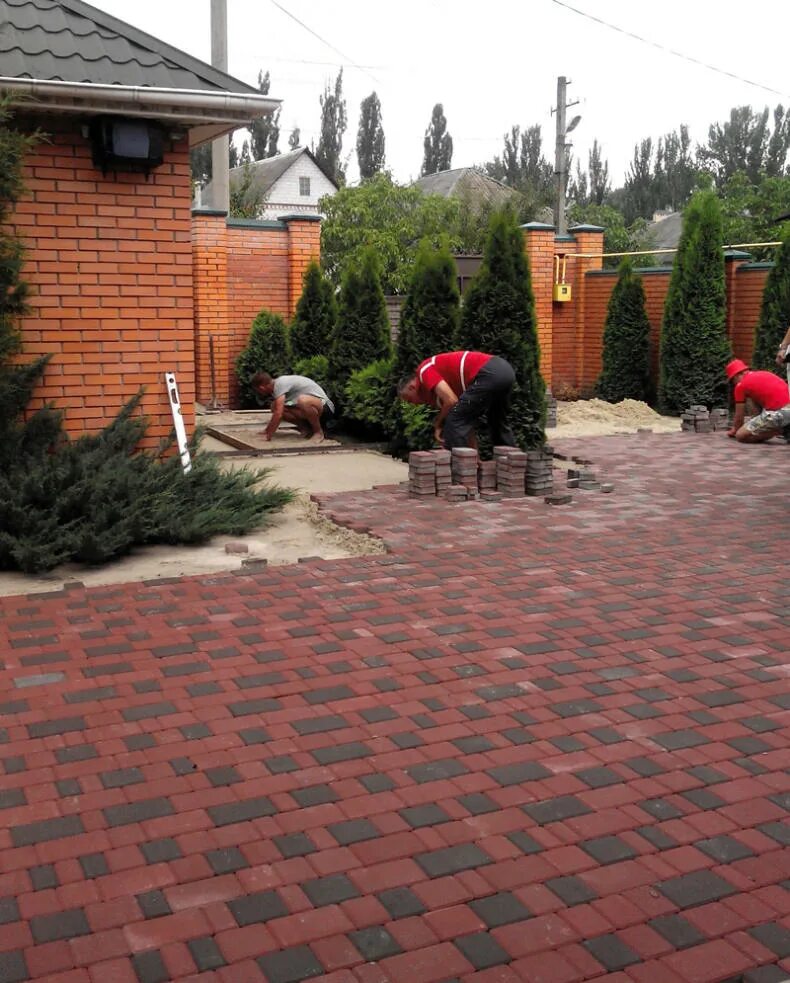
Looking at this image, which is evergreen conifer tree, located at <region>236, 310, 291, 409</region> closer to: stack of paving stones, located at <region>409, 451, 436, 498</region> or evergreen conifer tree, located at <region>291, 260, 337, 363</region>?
evergreen conifer tree, located at <region>291, 260, 337, 363</region>

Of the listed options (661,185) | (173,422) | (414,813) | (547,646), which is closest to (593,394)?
(173,422)

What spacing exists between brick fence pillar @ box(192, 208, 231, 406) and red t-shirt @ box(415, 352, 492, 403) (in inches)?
279

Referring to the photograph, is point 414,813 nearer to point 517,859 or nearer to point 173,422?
point 517,859

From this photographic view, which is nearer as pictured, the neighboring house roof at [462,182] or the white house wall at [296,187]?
the neighboring house roof at [462,182]

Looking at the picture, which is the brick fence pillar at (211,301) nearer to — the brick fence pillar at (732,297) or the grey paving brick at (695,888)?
the brick fence pillar at (732,297)

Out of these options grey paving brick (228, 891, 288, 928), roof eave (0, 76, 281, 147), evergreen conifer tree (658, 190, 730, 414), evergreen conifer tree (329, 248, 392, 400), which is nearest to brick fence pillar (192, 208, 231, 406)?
evergreen conifer tree (329, 248, 392, 400)

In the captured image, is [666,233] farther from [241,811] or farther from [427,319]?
[241,811]

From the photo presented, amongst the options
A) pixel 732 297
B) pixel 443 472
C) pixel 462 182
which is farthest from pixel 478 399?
pixel 462 182

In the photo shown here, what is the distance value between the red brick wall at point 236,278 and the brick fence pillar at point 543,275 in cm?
349

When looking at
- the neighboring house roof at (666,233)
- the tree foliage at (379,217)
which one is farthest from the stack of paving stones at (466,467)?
the neighboring house roof at (666,233)

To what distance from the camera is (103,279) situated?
24.1 ft

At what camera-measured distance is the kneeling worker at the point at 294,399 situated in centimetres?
1126

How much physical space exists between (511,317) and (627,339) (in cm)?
715

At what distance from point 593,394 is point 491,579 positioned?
39.3ft
